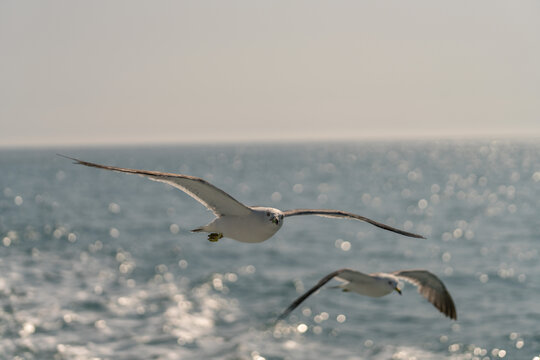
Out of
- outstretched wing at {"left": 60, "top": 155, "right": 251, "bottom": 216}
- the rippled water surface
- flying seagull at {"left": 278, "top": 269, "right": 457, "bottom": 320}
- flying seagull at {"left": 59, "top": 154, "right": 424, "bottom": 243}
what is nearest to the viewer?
outstretched wing at {"left": 60, "top": 155, "right": 251, "bottom": 216}

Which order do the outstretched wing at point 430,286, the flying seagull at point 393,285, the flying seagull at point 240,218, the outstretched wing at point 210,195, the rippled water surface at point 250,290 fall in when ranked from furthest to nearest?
the rippled water surface at point 250,290, the outstretched wing at point 430,286, the flying seagull at point 393,285, the flying seagull at point 240,218, the outstretched wing at point 210,195

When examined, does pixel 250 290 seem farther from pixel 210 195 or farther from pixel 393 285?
pixel 210 195

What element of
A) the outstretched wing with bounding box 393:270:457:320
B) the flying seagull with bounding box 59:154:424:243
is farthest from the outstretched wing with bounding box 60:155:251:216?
the outstretched wing with bounding box 393:270:457:320

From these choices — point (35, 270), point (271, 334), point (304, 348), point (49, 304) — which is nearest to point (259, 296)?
point (271, 334)

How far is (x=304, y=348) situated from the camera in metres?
48.5

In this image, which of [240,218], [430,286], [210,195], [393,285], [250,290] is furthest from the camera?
[250,290]

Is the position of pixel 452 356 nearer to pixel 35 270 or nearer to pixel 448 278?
pixel 448 278

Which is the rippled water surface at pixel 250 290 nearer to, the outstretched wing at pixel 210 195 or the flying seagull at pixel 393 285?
the flying seagull at pixel 393 285

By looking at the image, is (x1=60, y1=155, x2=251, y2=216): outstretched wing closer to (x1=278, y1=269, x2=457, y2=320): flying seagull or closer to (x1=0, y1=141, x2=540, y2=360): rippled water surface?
(x1=278, y1=269, x2=457, y2=320): flying seagull

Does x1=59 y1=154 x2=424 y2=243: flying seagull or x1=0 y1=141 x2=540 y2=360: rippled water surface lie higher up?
x1=59 y1=154 x2=424 y2=243: flying seagull

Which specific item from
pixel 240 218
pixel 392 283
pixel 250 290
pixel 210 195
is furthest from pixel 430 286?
pixel 250 290

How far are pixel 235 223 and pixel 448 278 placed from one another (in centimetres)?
6599

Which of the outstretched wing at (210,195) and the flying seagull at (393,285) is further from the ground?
the outstretched wing at (210,195)

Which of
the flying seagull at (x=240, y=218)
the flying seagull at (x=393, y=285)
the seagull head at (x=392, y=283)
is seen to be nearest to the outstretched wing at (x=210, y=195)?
the flying seagull at (x=240, y=218)
